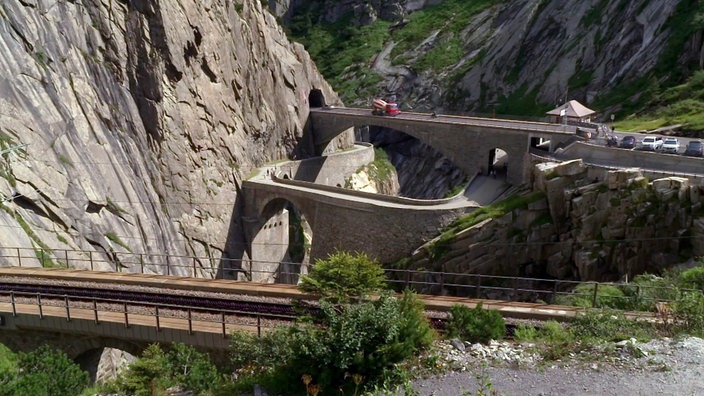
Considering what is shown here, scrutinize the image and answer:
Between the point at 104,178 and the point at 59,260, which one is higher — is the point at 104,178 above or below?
above

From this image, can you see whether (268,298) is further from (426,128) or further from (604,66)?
(604,66)

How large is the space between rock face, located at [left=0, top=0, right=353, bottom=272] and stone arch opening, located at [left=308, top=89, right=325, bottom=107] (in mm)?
10327

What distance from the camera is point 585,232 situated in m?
33.1

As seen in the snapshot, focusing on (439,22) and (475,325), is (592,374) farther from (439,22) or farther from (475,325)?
(439,22)

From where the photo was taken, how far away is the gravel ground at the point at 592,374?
12453 millimetres

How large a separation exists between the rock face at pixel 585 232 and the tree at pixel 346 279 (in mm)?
20426

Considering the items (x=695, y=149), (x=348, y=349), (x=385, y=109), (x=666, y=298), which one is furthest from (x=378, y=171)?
(x=348, y=349)

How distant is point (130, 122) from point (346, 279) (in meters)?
27.5

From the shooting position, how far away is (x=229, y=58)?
48.4 m

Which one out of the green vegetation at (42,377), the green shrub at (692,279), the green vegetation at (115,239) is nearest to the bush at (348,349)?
the green vegetation at (42,377)

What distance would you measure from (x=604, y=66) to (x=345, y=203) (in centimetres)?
3681

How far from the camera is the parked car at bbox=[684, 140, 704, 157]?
104ft

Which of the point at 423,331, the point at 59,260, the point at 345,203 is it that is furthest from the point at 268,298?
the point at 345,203

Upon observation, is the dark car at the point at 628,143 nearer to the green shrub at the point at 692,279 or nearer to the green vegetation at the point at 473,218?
the green vegetation at the point at 473,218
